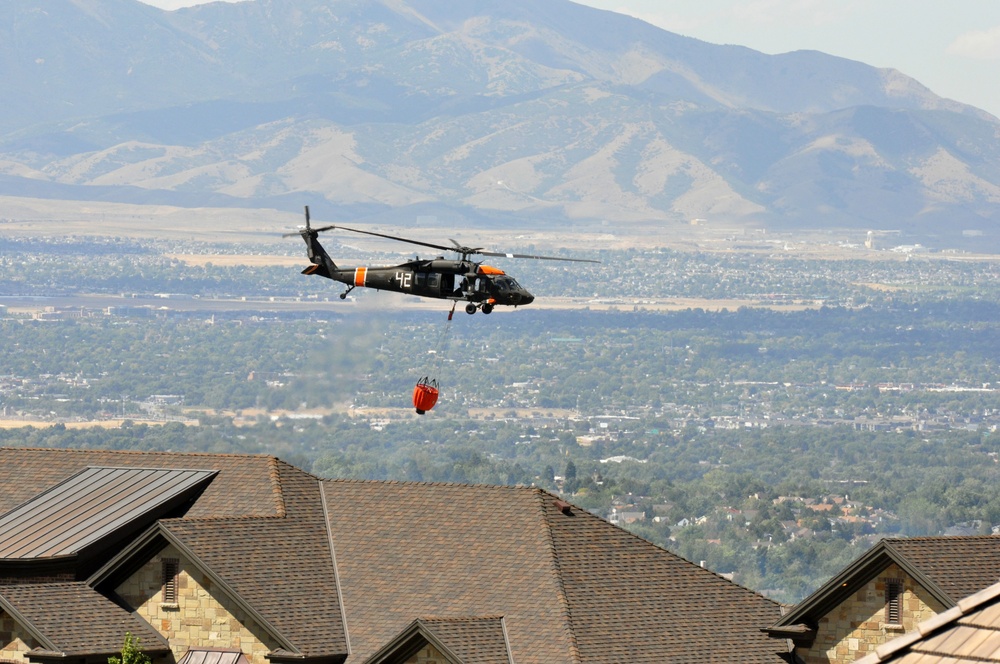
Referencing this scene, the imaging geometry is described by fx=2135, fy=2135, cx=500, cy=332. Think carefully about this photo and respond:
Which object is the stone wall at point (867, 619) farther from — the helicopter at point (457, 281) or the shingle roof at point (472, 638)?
the helicopter at point (457, 281)

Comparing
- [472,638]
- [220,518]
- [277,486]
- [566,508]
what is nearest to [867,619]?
[566,508]

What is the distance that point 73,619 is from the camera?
153ft

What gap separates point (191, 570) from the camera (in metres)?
47.6

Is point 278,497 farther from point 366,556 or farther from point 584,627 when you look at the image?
point 584,627

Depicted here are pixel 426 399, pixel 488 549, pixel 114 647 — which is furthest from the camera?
pixel 426 399

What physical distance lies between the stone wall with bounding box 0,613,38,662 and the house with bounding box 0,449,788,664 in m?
0.04

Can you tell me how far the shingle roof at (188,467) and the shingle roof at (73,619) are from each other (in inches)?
155

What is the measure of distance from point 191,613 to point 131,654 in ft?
10.4

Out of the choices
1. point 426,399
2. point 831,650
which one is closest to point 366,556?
point 831,650

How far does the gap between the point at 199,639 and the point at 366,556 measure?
4596 millimetres

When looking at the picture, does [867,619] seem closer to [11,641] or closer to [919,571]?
[919,571]

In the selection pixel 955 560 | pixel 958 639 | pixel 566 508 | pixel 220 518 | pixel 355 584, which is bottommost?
pixel 355 584

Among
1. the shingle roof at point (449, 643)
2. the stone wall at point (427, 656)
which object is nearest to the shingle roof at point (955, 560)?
the shingle roof at point (449, 643)

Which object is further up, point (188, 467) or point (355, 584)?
point (188, 467)
